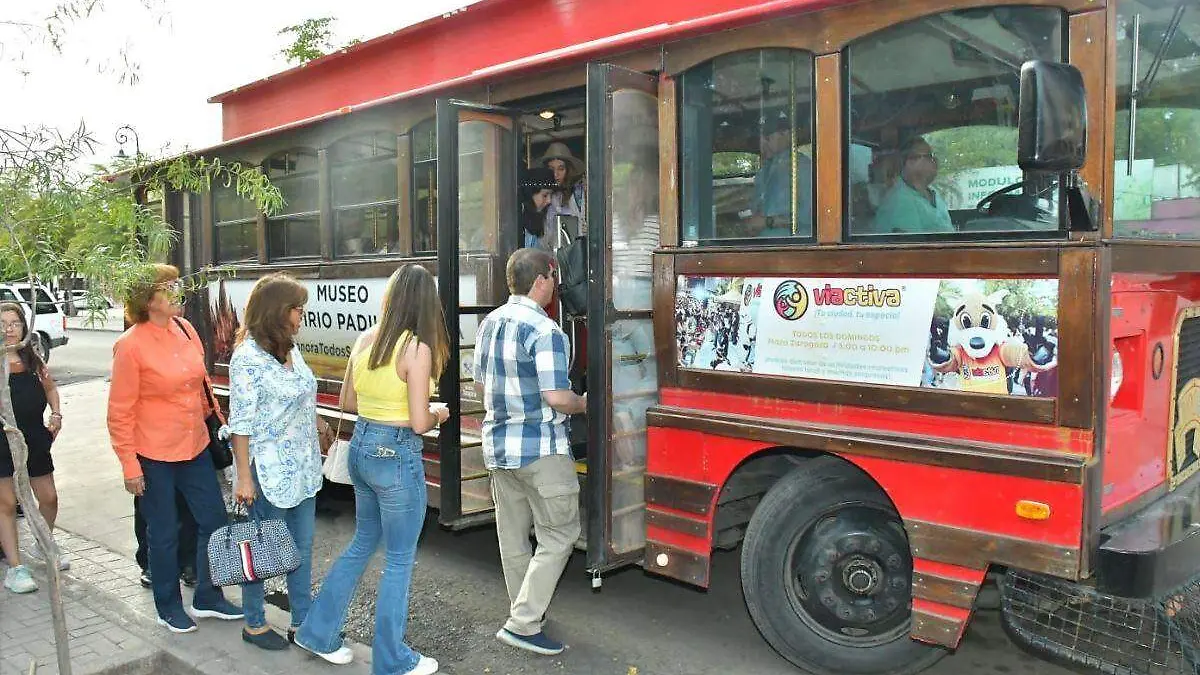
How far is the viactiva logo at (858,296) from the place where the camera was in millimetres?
3695

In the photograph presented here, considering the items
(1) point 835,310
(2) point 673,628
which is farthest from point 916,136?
(2) point 673,628

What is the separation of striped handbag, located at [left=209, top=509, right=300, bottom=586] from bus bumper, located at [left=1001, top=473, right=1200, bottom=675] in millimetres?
2937

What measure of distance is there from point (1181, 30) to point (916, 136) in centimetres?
127

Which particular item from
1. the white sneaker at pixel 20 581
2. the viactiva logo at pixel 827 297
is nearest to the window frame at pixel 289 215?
the white sneaker at pixel 20 581

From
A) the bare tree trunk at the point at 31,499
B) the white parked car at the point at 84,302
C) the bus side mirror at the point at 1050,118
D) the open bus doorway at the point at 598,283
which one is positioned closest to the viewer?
the bus side mirror at the point at 1050,118

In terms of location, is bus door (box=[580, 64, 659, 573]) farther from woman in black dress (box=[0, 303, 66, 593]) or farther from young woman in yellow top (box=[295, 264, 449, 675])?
woman in black dress (box=[0, 303, 66, 593])

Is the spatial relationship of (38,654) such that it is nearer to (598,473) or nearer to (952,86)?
(598,473)

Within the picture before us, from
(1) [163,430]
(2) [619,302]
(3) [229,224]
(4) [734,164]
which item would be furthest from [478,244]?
(3) [229,224]

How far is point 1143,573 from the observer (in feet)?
10.7

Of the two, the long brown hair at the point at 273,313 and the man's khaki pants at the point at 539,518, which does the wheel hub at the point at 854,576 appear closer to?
the man's khaki pants at the point at 539,518

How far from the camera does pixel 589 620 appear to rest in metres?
4.91

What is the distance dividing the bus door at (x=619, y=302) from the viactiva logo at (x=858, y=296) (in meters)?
0.97

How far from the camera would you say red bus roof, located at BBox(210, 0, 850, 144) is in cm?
934

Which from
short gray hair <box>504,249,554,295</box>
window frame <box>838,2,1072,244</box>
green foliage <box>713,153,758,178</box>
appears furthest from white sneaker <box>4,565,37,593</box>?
window frame <box>838,2,1072,244</box>
